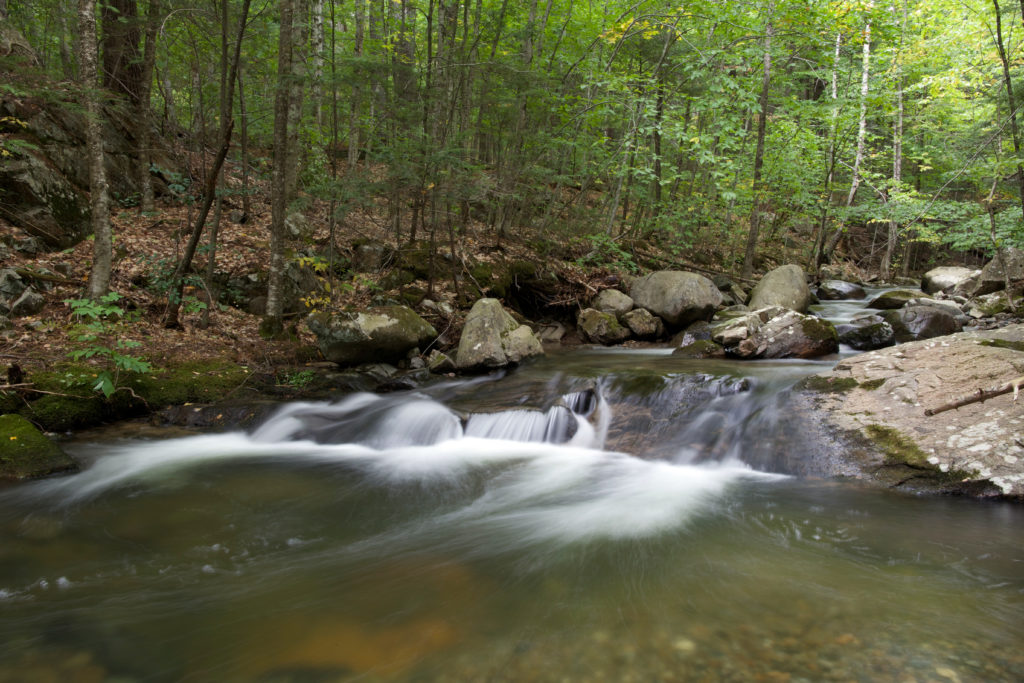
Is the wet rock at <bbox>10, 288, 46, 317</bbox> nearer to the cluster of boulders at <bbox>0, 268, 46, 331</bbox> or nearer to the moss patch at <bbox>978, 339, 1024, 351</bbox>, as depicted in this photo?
the cluster of boulders at <bbox>0, 268, 46, 331</bbox>

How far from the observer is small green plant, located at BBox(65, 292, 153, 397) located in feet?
17.3

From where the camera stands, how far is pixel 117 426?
633cm

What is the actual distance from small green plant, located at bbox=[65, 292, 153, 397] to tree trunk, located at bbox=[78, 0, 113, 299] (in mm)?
551

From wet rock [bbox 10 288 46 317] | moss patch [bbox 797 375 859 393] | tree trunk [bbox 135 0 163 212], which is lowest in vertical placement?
moss patch [bbox 797 375 859 393]

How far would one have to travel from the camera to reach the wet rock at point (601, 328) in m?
10.8

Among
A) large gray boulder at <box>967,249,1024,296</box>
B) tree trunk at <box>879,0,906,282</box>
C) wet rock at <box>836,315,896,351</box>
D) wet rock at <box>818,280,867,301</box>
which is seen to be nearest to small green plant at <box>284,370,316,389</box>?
wet rock at <box>836,315,896,351</box>

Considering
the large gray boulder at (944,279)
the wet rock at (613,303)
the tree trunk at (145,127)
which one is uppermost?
the tree trunk at (145,127)

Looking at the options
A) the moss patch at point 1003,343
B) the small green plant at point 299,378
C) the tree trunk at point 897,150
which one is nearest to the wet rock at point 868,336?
the moss patch at point 1003,343

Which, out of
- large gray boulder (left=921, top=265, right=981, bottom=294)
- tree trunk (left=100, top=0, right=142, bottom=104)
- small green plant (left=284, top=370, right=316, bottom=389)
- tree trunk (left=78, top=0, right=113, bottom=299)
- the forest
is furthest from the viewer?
large gray boulder (left=921, top=265, right=981, bottom=294)

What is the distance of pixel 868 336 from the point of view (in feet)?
29.7

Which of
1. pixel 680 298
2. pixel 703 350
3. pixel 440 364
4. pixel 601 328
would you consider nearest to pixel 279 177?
pixel 440 364

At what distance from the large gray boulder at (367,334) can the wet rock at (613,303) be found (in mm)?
4369

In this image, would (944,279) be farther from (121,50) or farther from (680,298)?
(121,50)

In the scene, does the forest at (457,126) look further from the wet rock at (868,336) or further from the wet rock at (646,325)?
the wet rock at (868,336)
